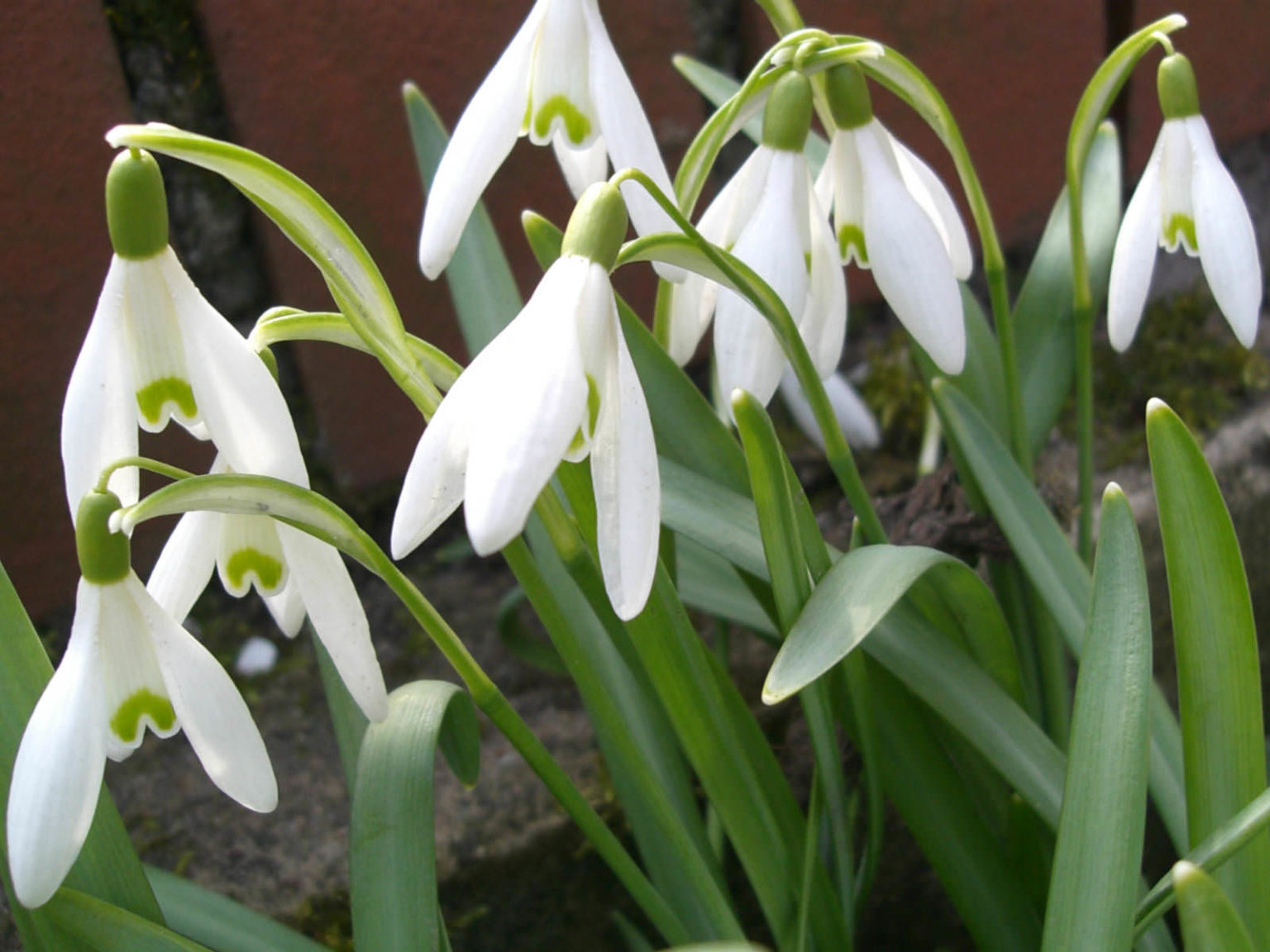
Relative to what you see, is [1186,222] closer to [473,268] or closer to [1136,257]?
[1136,257]

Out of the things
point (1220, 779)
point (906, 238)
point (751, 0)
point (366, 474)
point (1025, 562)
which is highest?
point (751, 0)

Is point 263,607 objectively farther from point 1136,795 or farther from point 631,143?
point 1136,795

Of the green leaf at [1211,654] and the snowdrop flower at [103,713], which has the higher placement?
the snowdrop flower at [103,713]

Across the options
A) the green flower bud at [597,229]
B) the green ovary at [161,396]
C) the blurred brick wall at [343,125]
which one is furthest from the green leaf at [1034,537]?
the blurred brick wall at [343,125]

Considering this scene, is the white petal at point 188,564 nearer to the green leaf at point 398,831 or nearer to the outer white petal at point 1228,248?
the green leaf at point 398,831

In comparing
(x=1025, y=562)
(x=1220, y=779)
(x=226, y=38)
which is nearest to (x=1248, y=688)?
(x=1220, y=779)

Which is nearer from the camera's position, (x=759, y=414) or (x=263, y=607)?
(x=759, y=414)

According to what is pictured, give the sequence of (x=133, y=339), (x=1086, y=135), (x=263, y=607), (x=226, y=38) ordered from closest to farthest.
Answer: (x=133, y=339), (x=1086, y=135), (x=226, y=38), (x=263, y=607)
